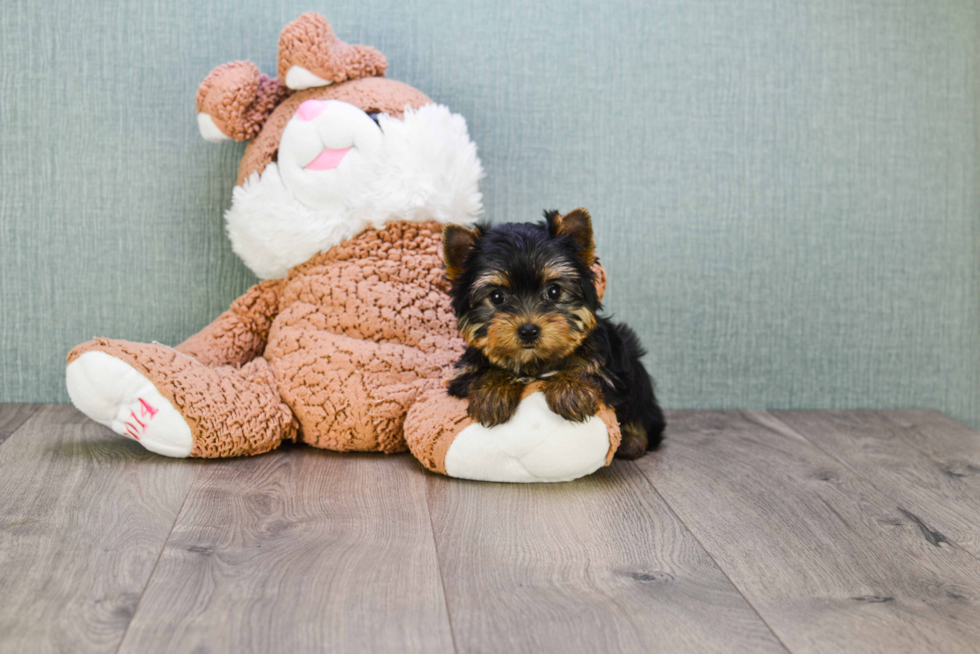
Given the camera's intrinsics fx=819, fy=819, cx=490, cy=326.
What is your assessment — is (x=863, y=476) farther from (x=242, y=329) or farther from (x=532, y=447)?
(x=242, y=329)

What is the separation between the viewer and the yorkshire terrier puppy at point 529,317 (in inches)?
62.1

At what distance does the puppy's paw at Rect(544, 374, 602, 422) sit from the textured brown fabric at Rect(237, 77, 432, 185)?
31.7 inches

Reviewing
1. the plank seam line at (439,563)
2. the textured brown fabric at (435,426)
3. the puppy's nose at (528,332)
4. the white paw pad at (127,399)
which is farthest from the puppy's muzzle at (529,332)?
the white paw pad at (127,399)

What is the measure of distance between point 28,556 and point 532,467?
91 centimetres

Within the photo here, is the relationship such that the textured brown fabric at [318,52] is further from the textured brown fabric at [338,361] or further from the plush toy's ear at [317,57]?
the textured brown fabric at [338,361]

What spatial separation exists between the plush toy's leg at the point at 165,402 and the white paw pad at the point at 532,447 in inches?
19.4

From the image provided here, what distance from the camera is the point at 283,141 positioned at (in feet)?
6.51

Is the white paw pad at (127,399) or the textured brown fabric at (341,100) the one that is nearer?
the white paw pad at (127,399)

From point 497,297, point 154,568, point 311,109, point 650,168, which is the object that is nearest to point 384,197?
point 311,109

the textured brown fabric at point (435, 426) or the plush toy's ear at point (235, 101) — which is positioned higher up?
the plush toy's ear at point (235, 101)

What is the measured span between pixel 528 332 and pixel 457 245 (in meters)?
0.25

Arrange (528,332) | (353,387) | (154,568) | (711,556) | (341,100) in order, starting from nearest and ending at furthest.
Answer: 1. (154,568)
2. (711,556)
3. (528,332)
4. (353,387)
5. (341,100)

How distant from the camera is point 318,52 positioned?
196 cm

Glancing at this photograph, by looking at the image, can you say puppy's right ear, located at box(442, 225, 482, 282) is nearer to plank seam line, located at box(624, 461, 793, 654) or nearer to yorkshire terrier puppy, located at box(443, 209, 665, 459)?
yorkshire terrier puppy, located at box(443, 209, 665, 459)
